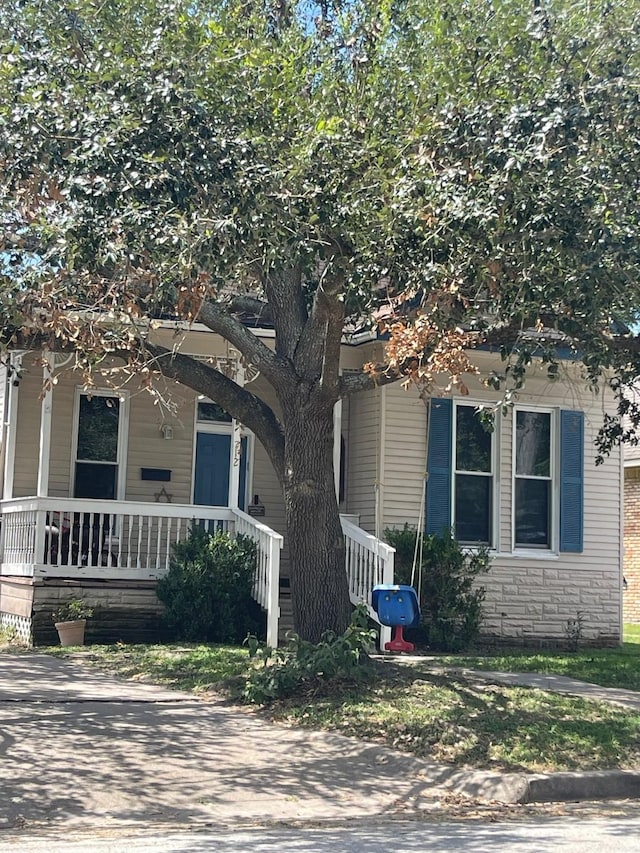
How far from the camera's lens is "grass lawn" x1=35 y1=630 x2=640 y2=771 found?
8828 millimetres

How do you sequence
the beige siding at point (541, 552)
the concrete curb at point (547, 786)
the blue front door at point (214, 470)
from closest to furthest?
the concrete curb at point (547, 786) → the beige siding at point (541, 552) → the blue front door at point (214, 470)

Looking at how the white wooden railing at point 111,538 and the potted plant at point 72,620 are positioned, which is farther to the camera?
the white wooden railing at point 111,538

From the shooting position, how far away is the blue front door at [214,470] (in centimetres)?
1725

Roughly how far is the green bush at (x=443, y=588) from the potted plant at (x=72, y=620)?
4.27m

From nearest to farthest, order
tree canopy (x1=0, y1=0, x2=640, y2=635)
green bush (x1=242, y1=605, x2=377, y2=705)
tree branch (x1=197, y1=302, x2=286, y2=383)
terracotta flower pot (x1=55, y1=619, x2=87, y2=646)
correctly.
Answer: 1. tree canopy (x1=0, y1=0, x2=640, y2=635)
2. green bush (x1=242, y1=605, x2=377, y2=705)
3. tree branch (x1=197, y1=302, x2=286, y2=383)
4. terracotta flower pot (x1=55, y1=619, x2=87, y2=646)

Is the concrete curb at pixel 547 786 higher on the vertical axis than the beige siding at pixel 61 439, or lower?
lower

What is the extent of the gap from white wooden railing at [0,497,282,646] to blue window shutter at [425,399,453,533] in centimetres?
282

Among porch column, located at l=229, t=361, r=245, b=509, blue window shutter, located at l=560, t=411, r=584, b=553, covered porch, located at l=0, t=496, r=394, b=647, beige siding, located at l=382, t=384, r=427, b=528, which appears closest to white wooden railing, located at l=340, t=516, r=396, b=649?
covered porch, located at l=0, t=496, r=394, b=647

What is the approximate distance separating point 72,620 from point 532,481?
723 cm

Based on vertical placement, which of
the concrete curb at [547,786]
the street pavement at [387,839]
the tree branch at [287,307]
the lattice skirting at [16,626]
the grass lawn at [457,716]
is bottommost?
the street pavement at [387,839]

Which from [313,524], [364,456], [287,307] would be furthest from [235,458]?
[313,524]

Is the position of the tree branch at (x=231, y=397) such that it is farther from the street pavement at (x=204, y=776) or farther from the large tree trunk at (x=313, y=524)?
the street pavement at (x=204, y=776)

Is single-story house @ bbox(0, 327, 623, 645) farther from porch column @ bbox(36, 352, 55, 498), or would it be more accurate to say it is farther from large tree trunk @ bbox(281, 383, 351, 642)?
large tree trunk @ bbox(281, 383, 351, 642)

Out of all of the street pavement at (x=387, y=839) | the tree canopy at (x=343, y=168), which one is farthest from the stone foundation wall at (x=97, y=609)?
the street pavement at (x=387, y=839)
